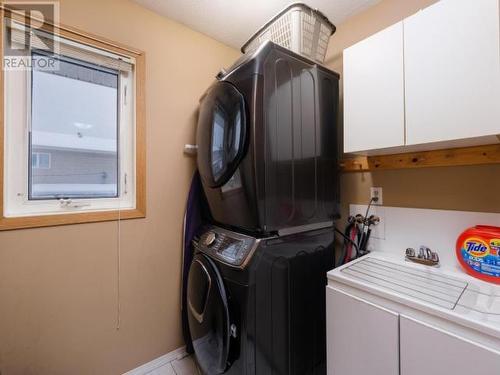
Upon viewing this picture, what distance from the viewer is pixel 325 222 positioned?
1.43 m

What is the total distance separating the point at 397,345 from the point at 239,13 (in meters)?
2.15

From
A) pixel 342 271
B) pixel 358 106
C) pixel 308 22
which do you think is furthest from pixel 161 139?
pixel 342 271

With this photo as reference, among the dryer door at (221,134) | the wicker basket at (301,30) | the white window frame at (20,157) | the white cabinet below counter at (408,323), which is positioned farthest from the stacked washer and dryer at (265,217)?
the white window frame at (20,157)

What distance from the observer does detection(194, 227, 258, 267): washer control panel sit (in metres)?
1.09

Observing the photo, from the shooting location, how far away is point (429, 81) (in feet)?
3.24

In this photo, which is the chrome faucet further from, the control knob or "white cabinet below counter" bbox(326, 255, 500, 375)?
the control knob

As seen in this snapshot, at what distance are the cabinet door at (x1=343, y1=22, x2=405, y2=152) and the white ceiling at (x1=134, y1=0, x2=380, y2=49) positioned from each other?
1.97 ft

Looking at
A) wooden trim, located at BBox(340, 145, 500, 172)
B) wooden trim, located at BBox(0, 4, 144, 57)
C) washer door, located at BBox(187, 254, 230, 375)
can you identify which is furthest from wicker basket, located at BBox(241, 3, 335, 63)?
washer door, located at BBox(187, 254, 230, 375)

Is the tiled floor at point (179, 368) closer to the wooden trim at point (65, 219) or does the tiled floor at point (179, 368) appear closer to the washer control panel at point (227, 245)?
the washer control panel at point (227, 245)

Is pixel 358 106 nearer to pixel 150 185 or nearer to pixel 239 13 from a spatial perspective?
pixel 239 13

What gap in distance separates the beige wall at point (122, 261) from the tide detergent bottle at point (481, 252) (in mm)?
1722

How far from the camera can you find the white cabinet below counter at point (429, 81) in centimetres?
85

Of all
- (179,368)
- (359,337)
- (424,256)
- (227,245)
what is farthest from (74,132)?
(424,256)

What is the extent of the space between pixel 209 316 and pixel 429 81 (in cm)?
157
